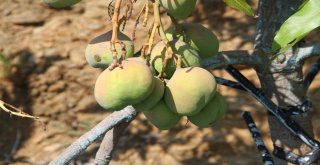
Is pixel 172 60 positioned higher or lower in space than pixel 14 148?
higher

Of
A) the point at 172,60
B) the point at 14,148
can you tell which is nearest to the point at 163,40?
the point at 172,60

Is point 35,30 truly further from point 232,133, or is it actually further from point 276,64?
point 276,64

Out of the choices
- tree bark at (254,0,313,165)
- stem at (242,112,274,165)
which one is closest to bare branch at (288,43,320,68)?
tree bark at (254,0,313,165)

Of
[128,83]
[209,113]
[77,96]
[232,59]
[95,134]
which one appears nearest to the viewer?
[128,83]

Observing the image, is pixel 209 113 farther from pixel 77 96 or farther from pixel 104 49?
pixel 77 96

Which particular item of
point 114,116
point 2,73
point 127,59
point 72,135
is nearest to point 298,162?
point 114,116

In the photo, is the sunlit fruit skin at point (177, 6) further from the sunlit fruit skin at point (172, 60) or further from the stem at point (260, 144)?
the stem at point (260, 144)

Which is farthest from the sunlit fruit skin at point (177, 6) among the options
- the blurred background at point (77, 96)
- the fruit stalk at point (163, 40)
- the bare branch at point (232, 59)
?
the blurred background at point (77, 96)
